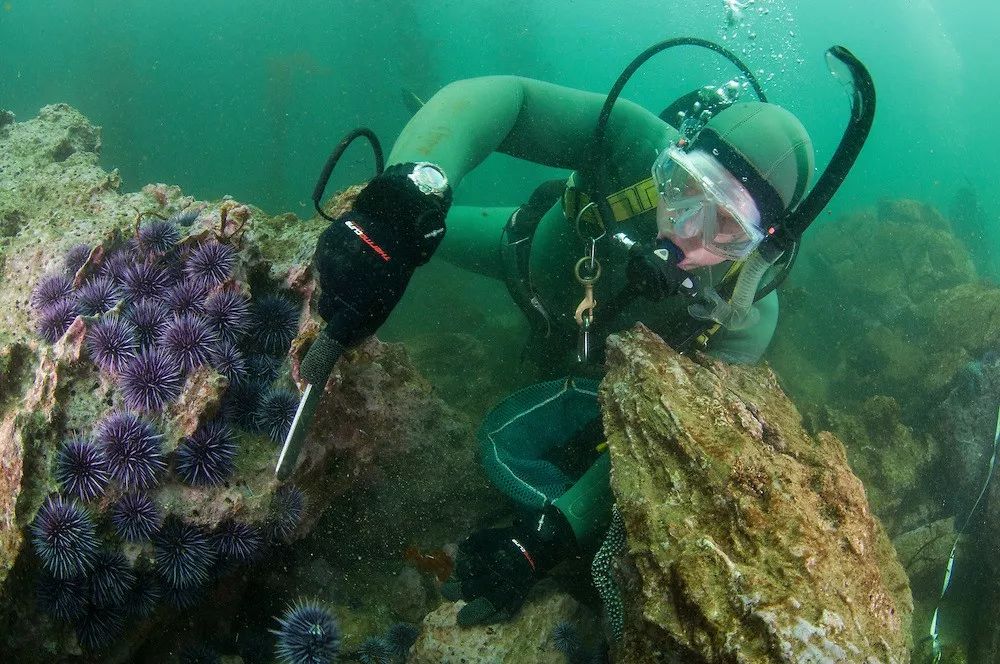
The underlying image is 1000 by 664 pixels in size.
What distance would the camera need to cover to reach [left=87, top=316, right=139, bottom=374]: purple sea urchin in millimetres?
2475

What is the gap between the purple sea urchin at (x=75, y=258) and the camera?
3.05 metres

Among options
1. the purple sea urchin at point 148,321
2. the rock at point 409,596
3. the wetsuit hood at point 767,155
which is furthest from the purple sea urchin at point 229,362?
the wetsuit hood at point 767,155

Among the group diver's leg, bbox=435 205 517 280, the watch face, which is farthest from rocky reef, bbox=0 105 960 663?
diver's leg, bbox=435 205 517 280

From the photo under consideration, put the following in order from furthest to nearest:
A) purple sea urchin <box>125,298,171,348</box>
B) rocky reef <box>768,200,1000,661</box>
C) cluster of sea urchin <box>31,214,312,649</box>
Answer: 1. rocky reef <box>768,200,1000,661</box>
2. purple sea urchin <box>125,298,171,348</box>
3. cluster of sea urchin <box>31,214,312,649</box>

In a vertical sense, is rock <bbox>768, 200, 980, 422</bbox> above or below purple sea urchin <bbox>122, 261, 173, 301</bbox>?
below

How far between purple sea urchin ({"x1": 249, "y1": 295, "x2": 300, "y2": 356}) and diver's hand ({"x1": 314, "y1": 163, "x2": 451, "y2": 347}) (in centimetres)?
76

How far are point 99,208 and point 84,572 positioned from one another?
116 inches

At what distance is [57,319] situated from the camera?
279cm

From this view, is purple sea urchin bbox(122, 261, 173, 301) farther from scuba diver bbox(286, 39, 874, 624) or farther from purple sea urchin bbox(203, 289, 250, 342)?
scuba diver bbox(286, 39, 874, 624)

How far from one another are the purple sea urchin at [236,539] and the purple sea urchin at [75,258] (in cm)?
189

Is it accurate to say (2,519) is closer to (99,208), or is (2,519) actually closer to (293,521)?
(293,521)

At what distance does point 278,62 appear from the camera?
2717 centimetres

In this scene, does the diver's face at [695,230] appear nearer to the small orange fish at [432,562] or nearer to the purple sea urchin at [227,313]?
the purple sea urchin at [227,313]

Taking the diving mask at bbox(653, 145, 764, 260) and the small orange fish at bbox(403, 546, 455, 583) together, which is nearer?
the diving mask at bbox(653, 145, 764, 260)
